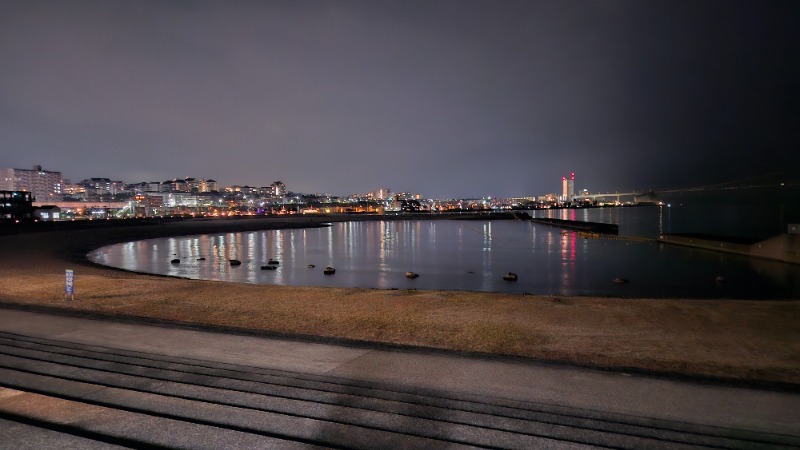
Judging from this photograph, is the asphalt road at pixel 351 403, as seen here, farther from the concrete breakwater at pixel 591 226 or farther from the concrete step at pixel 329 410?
the concrete breakwater at pixel 591 226

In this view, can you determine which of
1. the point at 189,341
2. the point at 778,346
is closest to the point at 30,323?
the point at 189,341

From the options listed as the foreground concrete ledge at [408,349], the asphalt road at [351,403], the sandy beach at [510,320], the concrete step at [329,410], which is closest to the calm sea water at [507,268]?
the sandy beach at [510,320]

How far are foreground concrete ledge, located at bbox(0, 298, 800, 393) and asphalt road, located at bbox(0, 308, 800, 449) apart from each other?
0.13 metres

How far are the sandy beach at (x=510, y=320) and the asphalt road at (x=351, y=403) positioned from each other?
1141 millimetres

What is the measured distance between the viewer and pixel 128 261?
36.8 meters

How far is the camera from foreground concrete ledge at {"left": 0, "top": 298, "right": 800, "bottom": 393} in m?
5.92

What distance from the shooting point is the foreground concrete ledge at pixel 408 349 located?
5.92 m

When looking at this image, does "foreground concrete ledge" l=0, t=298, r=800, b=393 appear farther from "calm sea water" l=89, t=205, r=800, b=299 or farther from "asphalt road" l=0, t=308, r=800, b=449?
"calm sea water" l=89, t=205, r=800, b=299

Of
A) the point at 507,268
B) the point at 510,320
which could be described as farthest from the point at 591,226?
the point at 510,320

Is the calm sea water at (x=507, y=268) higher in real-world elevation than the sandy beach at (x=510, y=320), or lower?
lower

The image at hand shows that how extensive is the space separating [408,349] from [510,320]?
387cm

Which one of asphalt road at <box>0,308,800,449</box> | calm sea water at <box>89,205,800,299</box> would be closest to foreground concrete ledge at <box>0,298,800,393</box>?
asphalt road at <box>0,308,800,449</box>

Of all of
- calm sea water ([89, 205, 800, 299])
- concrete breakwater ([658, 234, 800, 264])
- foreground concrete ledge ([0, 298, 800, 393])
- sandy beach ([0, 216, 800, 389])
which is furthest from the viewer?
concrete breakwater ([658, 234, 800, 264])

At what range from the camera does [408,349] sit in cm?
723
